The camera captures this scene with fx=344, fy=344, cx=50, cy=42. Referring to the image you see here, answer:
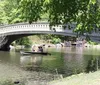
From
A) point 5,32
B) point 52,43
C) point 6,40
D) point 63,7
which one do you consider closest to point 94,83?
point 63,7

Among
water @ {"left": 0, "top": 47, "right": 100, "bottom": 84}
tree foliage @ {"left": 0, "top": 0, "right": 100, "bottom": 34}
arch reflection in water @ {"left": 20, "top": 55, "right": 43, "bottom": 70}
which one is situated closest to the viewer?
tree foliage @ {"left": 0, "top": 0, "right": 100, "bottom": 34}

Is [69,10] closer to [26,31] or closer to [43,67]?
[43,67]

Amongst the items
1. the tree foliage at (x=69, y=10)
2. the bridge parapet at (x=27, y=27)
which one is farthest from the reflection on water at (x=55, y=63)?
the bridge parapet at (x=27, y=27)

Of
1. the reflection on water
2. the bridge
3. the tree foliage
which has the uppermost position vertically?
the tree foliage

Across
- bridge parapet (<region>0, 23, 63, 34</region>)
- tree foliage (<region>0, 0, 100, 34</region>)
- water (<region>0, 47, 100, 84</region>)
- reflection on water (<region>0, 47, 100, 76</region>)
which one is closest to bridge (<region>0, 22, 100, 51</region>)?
bridge parapet (<region>0, 23, 63, 34</region>)

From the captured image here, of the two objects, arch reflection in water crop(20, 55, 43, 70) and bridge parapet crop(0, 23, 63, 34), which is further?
bridge parapet crop(0, 23, 63, 34)

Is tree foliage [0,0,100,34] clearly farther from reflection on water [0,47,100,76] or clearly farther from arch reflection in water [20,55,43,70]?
arch reflection in water [20,55,43,70]

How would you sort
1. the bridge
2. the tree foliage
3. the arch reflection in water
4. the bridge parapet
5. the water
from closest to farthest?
the tree foliage → the water → the arch reflection in water → the bridge → the bridge parapet

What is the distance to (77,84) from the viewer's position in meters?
16.8


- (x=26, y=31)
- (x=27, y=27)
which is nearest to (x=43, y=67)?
(x=27, y=27)

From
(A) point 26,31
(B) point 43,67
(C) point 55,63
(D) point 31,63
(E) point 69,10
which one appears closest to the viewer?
(E) point 69,10

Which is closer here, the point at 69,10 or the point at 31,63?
the point at 69,10

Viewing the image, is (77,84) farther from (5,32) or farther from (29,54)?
(5,32)

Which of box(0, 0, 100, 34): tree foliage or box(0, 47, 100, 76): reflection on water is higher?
box(0, 0, 100, 34): tree foliage
